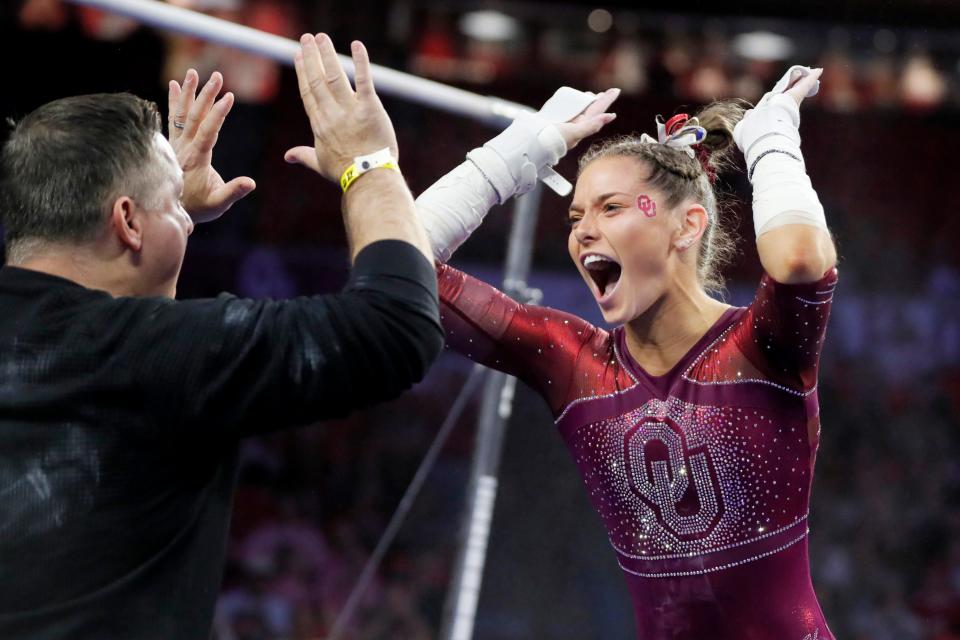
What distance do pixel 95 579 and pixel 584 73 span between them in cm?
490

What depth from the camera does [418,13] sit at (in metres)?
5.75

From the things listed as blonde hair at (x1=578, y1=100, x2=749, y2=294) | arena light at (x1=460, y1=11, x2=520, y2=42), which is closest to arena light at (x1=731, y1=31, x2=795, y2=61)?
arena light at (x1=460, y1=11, x2=520, y2=42)

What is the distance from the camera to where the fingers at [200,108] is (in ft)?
5.80

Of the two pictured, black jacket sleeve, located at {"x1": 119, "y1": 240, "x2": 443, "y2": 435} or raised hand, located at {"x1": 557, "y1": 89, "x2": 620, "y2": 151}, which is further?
raised hand, located at {"x1": 557, "y1": 89, "x2": 620, "y2": 151}

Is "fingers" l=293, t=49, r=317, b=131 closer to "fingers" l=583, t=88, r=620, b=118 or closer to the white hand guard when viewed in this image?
the white hand guard

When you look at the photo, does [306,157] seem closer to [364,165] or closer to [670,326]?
[364,165]

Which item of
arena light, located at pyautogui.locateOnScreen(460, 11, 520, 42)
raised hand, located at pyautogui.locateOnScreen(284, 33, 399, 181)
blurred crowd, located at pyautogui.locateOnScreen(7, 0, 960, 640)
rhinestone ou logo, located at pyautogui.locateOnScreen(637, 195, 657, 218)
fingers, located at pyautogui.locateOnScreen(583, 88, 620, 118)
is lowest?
blurred crowd, located at pyautogui.locateOnScreen(7, 0, 960, 640)

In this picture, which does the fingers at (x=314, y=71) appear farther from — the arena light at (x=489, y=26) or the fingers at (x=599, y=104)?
the arena light at (x=489, y=26)

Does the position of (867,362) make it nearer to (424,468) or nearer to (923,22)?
(923,22)

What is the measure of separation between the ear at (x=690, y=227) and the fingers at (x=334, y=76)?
2.75 feet

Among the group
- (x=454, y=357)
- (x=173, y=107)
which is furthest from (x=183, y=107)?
(x=454, y=357)

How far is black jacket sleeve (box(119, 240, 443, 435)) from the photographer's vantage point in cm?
112

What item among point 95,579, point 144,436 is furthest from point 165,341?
point 95,579

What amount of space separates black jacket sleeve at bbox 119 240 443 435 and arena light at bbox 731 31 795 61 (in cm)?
484
